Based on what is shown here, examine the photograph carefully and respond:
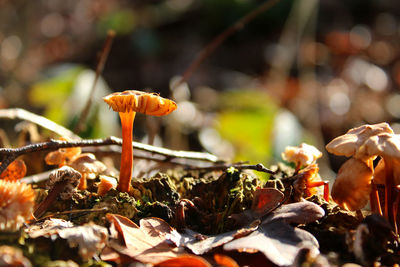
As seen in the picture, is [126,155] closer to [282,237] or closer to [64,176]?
[64,176]

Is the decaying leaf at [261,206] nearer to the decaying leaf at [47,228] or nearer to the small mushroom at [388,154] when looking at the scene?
the small mushroom at [388,154]

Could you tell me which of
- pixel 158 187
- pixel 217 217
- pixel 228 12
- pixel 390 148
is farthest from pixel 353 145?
pixel 228 12

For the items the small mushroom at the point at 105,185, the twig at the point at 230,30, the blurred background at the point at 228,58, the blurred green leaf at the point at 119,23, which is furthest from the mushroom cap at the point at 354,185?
the blurred green leaf at the point at 119,23

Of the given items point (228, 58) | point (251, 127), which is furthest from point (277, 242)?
point (228, 58)

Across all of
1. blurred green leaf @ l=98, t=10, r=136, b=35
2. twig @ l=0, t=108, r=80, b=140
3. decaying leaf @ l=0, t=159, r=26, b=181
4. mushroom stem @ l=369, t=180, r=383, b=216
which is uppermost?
blurred green leaf @ l=98, t=10, r=136, b=35

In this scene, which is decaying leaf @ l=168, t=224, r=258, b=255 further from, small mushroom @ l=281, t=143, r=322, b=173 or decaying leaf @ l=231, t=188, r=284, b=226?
small mushroom @ l=281, t=143, r=322, b=173

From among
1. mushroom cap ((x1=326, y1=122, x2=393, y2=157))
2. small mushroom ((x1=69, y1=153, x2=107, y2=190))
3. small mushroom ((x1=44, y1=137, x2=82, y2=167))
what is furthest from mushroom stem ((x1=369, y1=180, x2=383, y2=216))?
small mushroom ((x1=44, y1=137, x2=82, y2=167))
